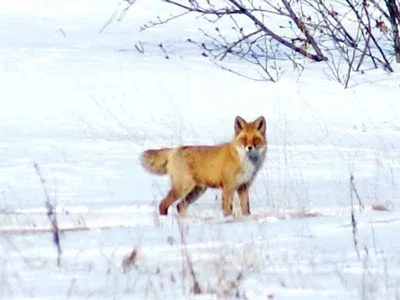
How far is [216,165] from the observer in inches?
415

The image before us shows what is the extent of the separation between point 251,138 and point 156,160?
803 millimetres

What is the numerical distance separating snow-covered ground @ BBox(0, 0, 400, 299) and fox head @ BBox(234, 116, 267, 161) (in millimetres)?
430

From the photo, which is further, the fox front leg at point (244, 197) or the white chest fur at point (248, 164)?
the white chest fur at point (248, 164)

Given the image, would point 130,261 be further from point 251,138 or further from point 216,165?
point 251,138

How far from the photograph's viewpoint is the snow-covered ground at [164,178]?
6.53 metres

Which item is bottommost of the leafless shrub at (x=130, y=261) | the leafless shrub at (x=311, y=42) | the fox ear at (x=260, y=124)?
the leafless shrub at (x=130, y=261)

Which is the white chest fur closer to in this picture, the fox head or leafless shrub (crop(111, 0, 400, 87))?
the fox head

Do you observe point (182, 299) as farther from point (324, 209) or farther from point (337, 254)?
point (324, 209)

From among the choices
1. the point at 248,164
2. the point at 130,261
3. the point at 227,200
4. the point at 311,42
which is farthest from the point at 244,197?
the point at 311,42

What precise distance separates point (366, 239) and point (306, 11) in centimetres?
1708

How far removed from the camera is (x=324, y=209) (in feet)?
31.9

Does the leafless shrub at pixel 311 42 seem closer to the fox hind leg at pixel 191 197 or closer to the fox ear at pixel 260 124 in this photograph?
the fox ear at pixel 260 124

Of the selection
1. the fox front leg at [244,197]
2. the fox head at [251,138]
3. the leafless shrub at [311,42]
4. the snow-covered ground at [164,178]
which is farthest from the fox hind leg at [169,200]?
the leafless shrub at [311,42]

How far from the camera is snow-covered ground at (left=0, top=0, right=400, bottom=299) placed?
653 cm
